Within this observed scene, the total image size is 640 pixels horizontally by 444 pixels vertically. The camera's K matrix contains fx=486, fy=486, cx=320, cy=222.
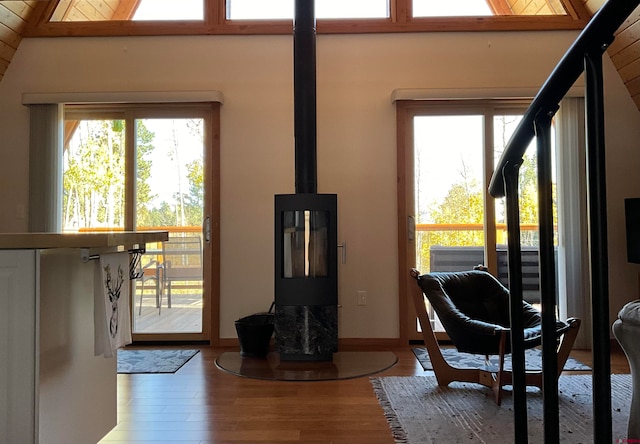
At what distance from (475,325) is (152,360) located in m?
2.29

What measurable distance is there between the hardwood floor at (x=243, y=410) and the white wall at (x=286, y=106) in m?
0.98

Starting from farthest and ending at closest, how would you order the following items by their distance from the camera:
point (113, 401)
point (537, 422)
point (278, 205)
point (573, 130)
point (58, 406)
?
point (573, 130)
point (278, 205)
point (537, 422)
point (113, 401)
point (58, 406)

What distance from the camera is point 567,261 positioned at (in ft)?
13.1

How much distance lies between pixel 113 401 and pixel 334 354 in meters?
1.97

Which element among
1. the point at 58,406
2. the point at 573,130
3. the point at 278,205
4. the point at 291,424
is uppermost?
the point at 573,130

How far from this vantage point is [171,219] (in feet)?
13.6

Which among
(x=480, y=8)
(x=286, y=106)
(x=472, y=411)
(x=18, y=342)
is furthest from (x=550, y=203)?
(x=480, y=8)

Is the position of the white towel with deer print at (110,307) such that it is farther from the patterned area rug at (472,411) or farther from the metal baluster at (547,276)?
the metal baluster at (547,276)

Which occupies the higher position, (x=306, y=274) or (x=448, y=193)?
(x=448, y=193)

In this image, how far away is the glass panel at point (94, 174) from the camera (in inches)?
→ 164

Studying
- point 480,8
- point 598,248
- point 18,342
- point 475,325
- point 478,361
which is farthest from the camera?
point 480,8

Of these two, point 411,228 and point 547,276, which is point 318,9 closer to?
point 411,228

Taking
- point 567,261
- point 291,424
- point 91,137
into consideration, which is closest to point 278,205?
point 291,424

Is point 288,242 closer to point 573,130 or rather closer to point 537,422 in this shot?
point 537,422
